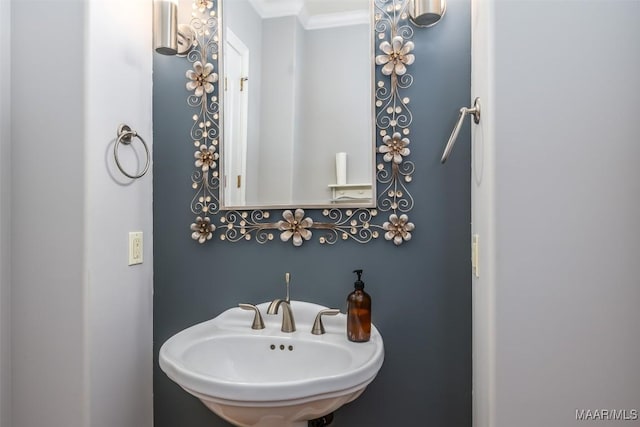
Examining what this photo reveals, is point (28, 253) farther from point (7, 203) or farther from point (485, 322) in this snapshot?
point (485, 322)

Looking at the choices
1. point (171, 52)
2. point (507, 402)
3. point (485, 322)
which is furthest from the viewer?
point (171, 52)

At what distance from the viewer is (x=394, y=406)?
1253 millimetres

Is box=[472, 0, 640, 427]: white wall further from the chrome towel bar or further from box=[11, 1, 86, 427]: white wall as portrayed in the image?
box=[11, 1, 86, 427]: white wall

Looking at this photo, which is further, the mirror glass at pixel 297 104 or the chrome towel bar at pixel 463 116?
the mirror glass at pixel 297 104

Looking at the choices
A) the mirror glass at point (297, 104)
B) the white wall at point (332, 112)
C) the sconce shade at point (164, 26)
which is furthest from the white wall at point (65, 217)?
the white wall at point (332, 112)

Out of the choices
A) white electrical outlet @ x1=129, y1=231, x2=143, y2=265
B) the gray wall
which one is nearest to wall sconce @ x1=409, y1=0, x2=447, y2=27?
the gray wall

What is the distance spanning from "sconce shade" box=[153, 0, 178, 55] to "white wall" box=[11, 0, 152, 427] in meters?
0.13

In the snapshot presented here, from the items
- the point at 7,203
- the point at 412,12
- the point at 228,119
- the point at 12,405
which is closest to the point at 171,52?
the point at 228,119

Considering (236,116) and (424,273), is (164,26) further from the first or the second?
(424,273)

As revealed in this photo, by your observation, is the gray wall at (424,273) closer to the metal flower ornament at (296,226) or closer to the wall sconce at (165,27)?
the metal flower ornament at (296,226)

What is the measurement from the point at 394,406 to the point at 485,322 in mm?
510

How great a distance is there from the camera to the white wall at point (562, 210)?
2.69 feet

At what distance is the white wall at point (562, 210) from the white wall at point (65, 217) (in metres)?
1.18

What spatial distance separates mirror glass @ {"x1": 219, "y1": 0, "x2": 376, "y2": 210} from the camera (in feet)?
4.25
